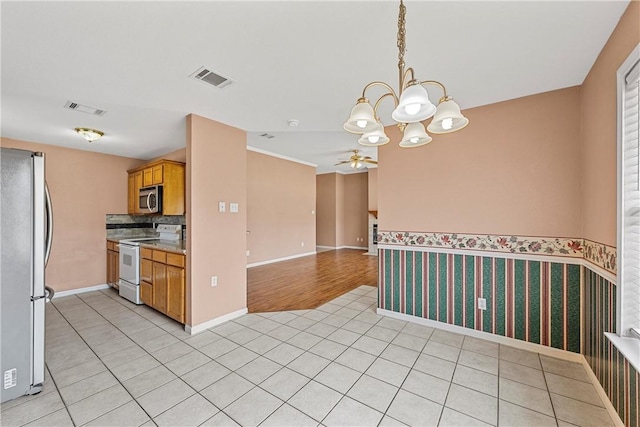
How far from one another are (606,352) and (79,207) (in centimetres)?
645

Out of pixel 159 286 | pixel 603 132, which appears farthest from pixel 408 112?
pixel 159 286

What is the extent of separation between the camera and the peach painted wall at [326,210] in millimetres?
8883

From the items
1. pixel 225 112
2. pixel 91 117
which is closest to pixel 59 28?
pixel 225 112

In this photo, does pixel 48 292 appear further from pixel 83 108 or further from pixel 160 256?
pixel 83 108

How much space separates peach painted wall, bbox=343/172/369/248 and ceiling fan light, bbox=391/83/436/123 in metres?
7.38

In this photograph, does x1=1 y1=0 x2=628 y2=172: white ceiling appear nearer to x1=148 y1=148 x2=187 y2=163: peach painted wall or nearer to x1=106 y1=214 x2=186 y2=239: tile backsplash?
x1=148 y1=148 x2=187 y2=163: peach painted wall

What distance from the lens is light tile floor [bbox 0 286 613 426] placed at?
164 cm

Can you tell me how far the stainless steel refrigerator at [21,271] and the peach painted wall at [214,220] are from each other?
1106 mm

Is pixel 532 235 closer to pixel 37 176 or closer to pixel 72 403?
pixel 72 403

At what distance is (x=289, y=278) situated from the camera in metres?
5.02

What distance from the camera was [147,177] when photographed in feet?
13.9

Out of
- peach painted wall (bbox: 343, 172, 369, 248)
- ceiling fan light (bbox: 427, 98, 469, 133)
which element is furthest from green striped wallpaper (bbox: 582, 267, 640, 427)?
peach painted wall (bbox: 343, 172, 369, 248)

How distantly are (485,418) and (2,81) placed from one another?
429cm

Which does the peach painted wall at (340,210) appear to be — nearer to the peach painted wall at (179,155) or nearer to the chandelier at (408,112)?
the peach painted wall at (179,155)
